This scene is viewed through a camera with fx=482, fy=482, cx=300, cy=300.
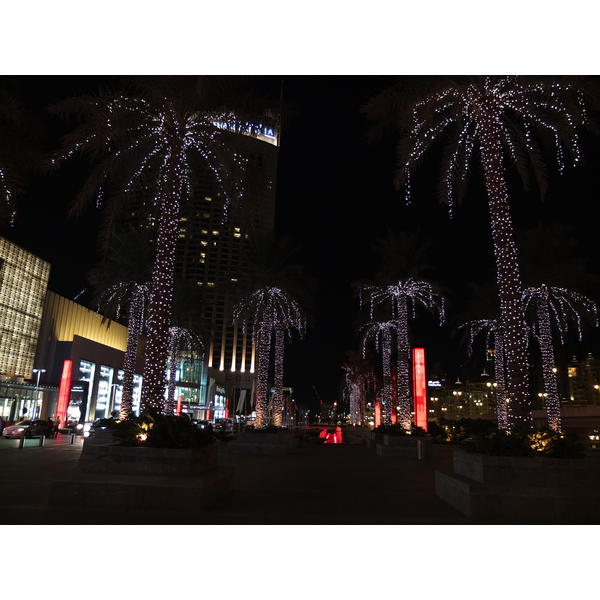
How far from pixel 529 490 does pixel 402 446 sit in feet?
54.7

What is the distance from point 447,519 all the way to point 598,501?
8.34 ft

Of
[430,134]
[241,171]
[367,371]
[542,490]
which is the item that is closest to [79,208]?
[241,171]

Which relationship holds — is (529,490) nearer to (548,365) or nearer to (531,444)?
(531,444)

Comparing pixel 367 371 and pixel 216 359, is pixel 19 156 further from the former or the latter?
pixel 216 359

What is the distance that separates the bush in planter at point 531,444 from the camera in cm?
888

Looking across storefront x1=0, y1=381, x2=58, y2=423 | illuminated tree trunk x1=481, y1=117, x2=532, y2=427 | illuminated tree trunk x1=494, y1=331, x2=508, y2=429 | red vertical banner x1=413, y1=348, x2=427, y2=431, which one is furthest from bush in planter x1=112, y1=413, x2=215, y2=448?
storefront x1=0, y1=381, x2=58, y2=423

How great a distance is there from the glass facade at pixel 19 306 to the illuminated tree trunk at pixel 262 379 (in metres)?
27.1

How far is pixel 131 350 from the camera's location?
26031 millimetres

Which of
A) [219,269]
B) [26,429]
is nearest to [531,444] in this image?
[26,429]

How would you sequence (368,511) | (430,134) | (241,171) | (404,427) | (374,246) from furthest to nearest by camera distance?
(374,246)
(404,427)
(430,134)
(241,171)
(368,511)

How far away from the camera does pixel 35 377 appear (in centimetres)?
4838

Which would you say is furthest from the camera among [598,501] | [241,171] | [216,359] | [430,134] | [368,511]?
[216,359]

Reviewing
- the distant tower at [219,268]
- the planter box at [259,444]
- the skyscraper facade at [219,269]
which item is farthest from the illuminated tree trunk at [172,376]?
the skyscraper facade at [219,269]

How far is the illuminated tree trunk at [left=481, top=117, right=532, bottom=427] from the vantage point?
11.1 metres
